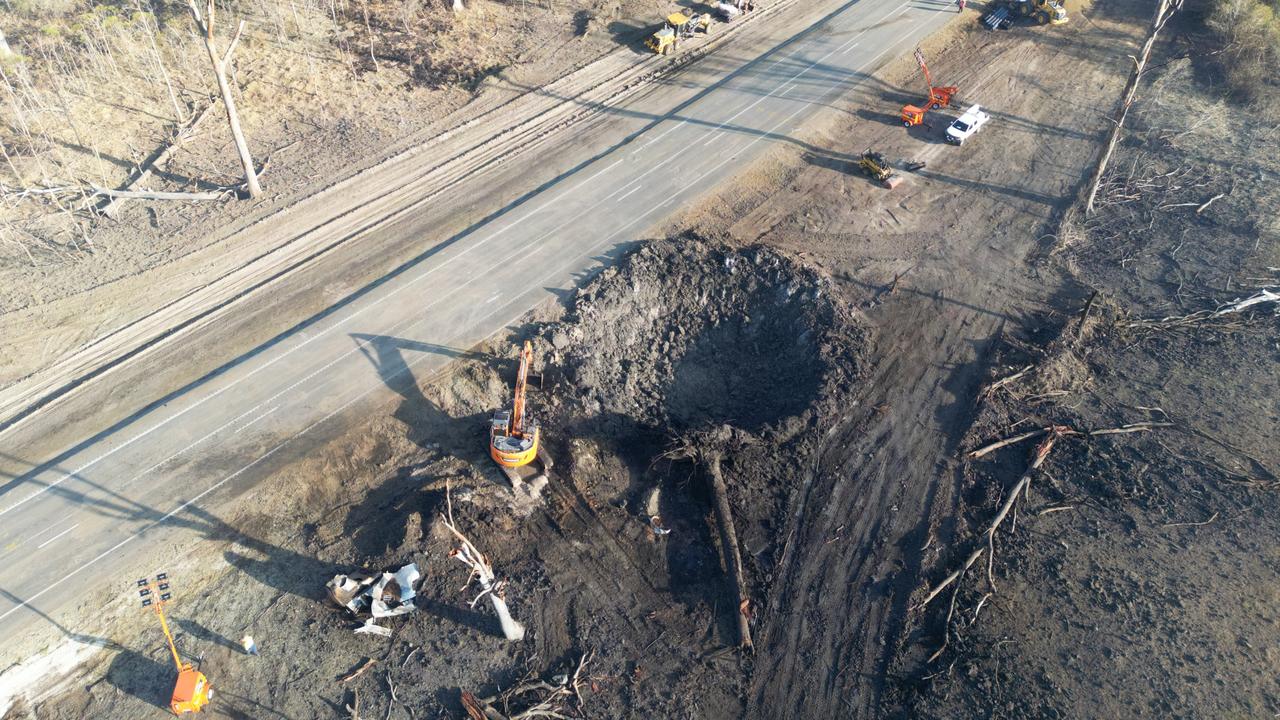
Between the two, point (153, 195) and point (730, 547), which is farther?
point (153, 195)

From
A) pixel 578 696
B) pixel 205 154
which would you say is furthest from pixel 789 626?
pixel 205 154

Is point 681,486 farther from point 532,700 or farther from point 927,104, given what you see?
point 927,104

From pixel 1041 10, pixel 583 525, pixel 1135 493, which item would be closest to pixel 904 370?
pixel 1135 493

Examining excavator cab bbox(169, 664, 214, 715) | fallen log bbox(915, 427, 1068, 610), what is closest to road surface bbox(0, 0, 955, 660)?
excavator cab bbox(169, 664, 214, 715)

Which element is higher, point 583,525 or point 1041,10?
point 1041,10

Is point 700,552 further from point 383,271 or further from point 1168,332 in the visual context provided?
point 1168,332

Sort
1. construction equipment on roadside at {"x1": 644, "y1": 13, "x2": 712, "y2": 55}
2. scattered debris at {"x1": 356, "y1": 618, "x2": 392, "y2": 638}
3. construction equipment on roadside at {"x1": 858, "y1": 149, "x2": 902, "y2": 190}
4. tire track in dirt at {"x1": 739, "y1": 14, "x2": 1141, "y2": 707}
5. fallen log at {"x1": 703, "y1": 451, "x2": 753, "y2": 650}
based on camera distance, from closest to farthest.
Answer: scattered debris at {"x1": 356, "y1": 618, "x2": 392, "y2": 638} < tire track in dirt at {"x1": 739, "y1": 14, "x2": 1141, "y2": 707} < fallen log at {"x1": 703, "y1": 451, "x2": 753, "y2": 650} < construction equipment on roadside at {"x1": 858, "y1": 149, "x2": 902, "y2": 190} < construction equipment on roadside at {"x1": 644, "y1": 13, "x2": 712, "y2": 55}

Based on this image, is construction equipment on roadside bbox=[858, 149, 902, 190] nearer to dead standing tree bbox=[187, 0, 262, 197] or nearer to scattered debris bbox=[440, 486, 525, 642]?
scattered debris bbox=[440, 486, 525, 642]

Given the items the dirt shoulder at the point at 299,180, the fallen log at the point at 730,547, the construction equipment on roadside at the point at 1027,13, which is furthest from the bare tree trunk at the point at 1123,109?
the fallen log at the point at 730,547
